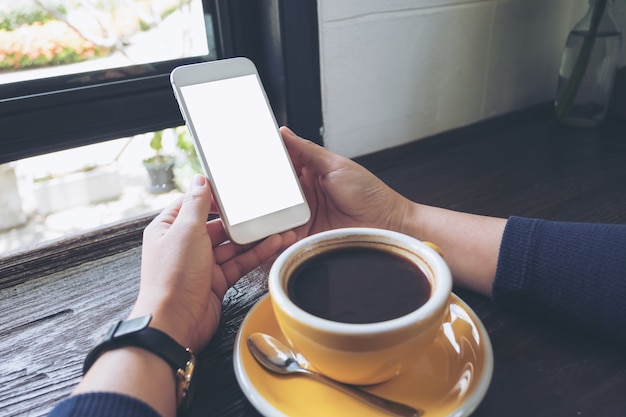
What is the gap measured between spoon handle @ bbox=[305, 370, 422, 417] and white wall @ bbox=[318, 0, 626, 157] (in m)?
0.48

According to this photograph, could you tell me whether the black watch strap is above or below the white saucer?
above

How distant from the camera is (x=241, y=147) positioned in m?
0.54

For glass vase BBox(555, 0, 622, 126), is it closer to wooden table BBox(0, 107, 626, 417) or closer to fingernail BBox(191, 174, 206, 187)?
wooden table BBox(0, 107, 626, 417)

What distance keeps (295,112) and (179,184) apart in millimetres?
237

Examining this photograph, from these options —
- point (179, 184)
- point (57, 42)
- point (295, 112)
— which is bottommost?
point (179, 184)

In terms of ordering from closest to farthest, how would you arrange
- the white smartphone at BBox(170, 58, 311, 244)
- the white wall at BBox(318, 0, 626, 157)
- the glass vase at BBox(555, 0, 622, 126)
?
1. the white smartphone at BBox(170, 58, 311, 244)
2. the white wall at BBox(318, 0, 626, 157)
3. the glass vase at BBox(555, 0, 622, 126)

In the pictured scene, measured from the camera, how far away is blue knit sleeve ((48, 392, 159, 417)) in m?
0.30

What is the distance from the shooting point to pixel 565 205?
2.15 feet

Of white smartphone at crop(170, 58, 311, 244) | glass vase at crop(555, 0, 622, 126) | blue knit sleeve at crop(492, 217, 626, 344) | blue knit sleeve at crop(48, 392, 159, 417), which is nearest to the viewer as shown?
blue knit sleeve at crop(48, 392, 159, 417)

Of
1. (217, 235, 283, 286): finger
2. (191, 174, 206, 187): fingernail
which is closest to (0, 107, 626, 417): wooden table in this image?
(217, 235, 283, 286): finger

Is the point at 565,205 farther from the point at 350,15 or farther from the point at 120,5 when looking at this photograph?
the point at 120,5

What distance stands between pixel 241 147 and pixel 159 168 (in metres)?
0.30

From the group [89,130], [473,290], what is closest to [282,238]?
[473,290]

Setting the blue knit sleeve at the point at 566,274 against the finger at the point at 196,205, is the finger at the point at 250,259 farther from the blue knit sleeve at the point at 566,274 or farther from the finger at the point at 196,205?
the blue knit sleeve at the point at 566,274
